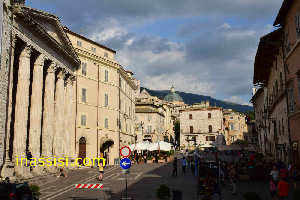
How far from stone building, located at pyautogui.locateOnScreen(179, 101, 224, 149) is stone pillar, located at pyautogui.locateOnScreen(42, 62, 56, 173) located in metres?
60.8

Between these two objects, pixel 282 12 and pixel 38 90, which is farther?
pixel 38 90

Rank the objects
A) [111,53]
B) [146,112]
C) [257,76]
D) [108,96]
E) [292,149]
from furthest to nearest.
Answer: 1. [146,112]
2. [111,53]
3. [108,96]
4. [257,76]
5. [292,149]

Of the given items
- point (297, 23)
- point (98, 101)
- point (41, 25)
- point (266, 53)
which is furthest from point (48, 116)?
point (297, 23)

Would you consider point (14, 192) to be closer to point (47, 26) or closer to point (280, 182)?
point (280, 182)

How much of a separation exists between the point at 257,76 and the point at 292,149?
1422 cm

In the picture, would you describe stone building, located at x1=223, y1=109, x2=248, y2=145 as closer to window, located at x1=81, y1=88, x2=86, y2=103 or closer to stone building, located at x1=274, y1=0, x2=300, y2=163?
window, located at x1=81, y1=88, x2=86, y2=103

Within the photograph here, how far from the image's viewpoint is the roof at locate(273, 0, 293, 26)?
1981 cm

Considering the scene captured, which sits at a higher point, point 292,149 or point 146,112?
point 146,112

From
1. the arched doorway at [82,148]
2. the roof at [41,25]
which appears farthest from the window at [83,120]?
the roof at [41,25]

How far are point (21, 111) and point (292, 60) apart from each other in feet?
67.8

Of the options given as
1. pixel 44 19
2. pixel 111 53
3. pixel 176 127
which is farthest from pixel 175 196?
pixel 176 127

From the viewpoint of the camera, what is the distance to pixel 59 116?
117ft

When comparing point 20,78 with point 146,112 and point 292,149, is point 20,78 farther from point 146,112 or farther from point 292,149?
point 146,112

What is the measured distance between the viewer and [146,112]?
270 feet
